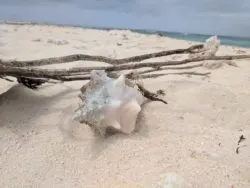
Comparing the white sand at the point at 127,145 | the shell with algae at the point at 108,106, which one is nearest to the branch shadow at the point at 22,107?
the white sand at the point at 127,145

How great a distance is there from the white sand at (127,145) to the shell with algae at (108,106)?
7 centimetres

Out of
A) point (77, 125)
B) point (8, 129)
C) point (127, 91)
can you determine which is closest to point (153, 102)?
point (127, 91)

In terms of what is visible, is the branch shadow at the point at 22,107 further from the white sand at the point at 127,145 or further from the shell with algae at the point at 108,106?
the shell with algae at the point at 108,106

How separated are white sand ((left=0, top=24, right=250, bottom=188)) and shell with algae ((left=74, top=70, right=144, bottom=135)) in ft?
0.24

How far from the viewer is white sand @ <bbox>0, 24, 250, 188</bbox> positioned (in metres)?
1.44

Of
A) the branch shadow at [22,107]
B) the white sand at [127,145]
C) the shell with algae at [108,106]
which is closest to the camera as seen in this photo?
the white sand at [127,145]

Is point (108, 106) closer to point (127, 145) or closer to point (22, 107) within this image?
point (127, 145)

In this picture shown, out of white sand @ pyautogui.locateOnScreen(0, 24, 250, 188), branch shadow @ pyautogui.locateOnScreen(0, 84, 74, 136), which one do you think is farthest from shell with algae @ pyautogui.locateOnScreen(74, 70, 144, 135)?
branch shadow @ pyautogui.locateOnScreen(0, 84, 74, 136)

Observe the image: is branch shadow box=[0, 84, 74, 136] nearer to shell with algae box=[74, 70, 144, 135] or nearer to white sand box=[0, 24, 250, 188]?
white sand box=[0, 24, 250, 188]

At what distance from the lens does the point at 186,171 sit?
1447mm

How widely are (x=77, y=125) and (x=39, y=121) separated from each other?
0.22m

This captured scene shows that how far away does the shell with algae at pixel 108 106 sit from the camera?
162cm

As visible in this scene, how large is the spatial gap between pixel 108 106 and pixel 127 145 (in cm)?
20

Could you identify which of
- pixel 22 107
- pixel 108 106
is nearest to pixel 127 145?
pixel 108 106
